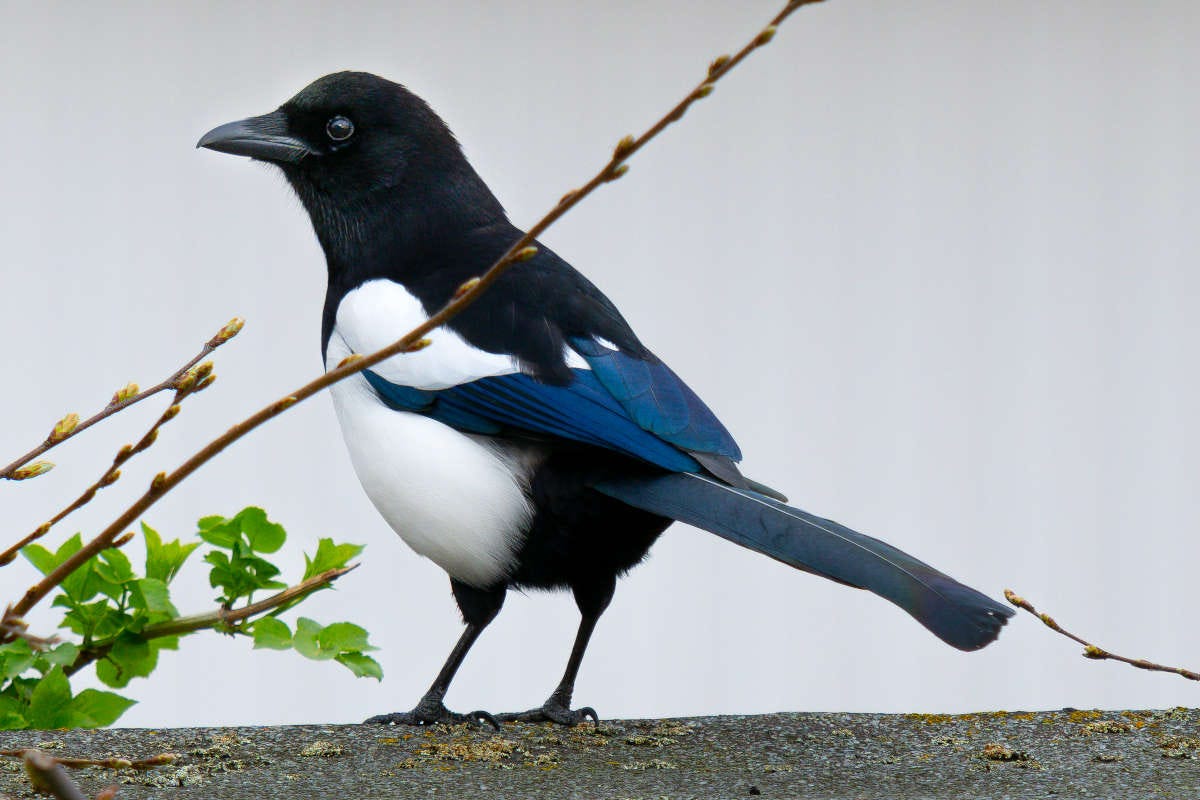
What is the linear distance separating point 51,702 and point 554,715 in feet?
1.63

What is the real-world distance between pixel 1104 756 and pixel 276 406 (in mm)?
826

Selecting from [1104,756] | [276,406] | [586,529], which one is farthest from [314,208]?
[276,406]

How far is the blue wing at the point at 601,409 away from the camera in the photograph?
140 centimetres

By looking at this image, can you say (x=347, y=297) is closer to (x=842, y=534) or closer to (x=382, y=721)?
(x=382, y=721)

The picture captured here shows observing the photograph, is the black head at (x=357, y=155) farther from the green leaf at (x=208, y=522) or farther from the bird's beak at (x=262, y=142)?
the green leaf at (x=208, y=522)

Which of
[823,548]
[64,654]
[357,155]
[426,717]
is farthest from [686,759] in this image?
[357,155]

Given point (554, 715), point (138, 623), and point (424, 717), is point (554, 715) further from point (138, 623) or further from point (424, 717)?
point (138, 623)

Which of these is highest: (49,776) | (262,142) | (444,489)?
(262,142)

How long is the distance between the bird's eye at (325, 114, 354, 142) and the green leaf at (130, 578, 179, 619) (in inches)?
29.5

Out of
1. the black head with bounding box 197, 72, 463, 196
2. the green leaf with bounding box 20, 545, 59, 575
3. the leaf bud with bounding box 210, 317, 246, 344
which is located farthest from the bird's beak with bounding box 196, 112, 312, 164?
the leaf bud with bounding box 210, 317, 246, 344

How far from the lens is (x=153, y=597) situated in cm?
121

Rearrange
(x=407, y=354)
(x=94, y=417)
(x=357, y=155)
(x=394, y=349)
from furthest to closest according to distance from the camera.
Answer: (x=357, y=155)
(x=407, y=354)
(x=94, y=417)
(x=394, y=349)

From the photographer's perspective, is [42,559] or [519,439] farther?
[519,439]

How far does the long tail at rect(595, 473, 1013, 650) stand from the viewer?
3.52 ft
